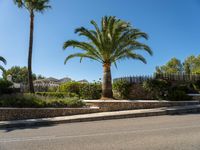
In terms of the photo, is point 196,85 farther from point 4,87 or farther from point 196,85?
point 4,87

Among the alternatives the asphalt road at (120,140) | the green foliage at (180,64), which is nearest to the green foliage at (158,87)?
the asphalt road at (120,140)

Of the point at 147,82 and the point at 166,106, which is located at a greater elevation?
the point at 147,82

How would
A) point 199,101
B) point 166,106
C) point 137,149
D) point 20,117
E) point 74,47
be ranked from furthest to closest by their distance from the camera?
point 74,47 < point 199,101 < point 166,106 < point 20,117 < point 137,149

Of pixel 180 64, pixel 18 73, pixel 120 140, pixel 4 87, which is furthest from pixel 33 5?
pixel 18 73

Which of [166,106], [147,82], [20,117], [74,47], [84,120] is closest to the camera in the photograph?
[84,120]

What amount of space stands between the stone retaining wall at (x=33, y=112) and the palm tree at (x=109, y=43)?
17.6ft

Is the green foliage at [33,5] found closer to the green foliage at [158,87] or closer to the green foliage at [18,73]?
the green foliage at [158,87]

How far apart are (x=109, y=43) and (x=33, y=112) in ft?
28.3

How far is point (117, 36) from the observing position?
2338 centimetres

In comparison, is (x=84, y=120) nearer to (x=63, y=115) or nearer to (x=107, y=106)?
(x=63, y=115)

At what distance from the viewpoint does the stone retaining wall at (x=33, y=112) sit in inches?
674

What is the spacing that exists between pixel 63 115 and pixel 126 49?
335 inches

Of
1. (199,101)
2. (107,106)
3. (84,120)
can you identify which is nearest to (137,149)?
(84,120)

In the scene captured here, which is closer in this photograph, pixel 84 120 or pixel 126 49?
pixel 84 120
